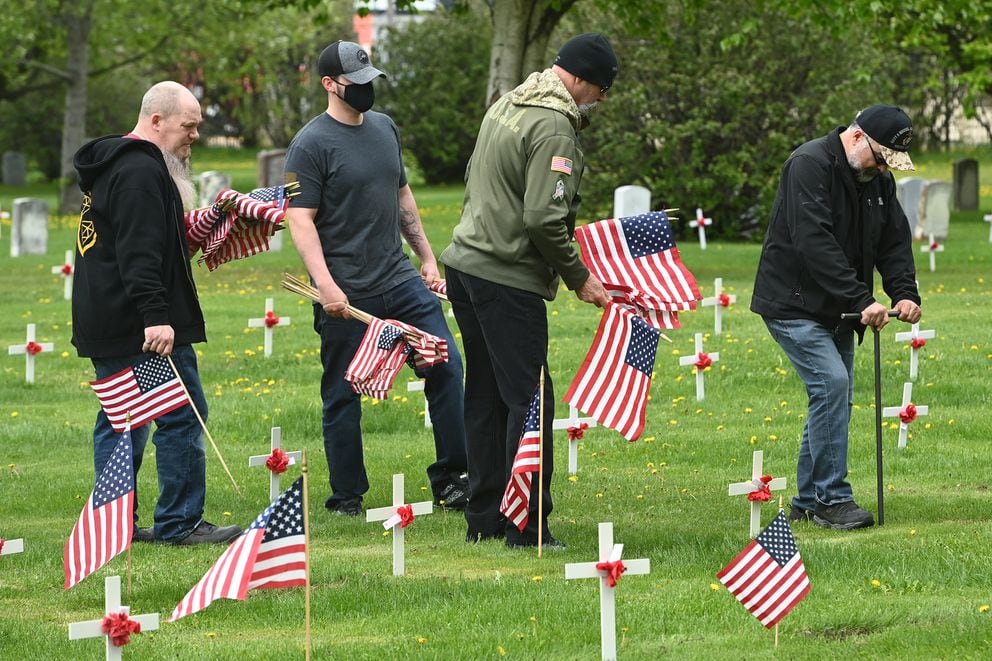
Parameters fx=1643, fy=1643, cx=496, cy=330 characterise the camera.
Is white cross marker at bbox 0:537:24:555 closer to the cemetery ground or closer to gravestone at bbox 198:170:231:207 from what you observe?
the cemetery ground

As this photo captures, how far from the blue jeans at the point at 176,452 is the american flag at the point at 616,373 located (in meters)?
1.72

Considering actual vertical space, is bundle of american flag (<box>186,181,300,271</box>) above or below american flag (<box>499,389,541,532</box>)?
above

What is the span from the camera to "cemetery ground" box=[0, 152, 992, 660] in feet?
19.1

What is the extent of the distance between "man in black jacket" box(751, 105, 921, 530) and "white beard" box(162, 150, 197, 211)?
2.65m


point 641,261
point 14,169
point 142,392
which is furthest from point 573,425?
point 14,169

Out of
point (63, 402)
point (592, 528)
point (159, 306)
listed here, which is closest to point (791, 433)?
point (592, 528)

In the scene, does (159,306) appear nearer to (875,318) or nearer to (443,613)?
(443,613)

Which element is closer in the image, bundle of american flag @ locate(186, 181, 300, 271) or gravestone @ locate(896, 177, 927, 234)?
bundle of american flag @ locate(186, 181, 300, 271)

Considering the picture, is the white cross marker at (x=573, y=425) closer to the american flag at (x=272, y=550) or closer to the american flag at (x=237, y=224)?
the american flag at (x=237, y=224)

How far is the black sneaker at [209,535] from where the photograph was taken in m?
7.50

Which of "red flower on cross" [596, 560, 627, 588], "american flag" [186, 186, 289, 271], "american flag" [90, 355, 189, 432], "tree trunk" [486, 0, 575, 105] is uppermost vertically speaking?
"tree trunk" [486, 0, 575, 105]

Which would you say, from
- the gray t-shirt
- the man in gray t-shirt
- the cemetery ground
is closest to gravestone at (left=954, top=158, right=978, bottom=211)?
the cemetery ground

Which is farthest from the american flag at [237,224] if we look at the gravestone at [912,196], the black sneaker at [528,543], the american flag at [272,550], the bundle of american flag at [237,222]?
the gravestone at [912,196]

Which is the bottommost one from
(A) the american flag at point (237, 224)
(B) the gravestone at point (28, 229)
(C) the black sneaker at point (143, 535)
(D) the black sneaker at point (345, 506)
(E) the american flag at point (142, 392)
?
(C) the black sneaker at point (143, 535)
